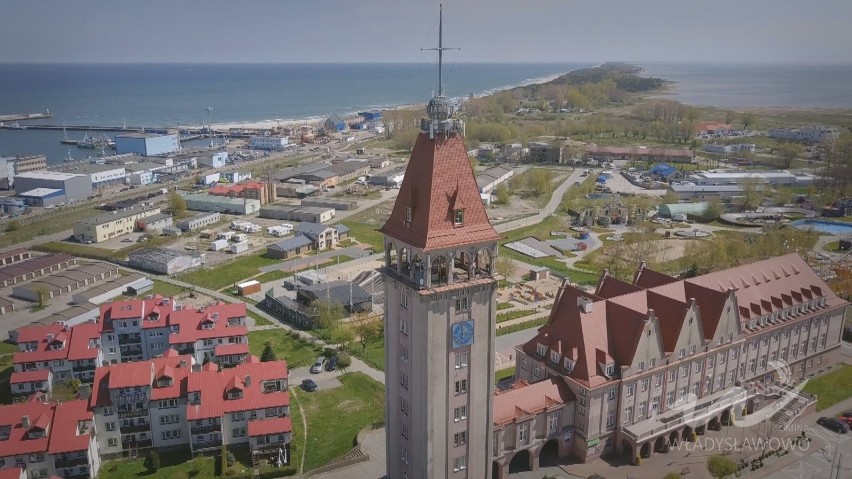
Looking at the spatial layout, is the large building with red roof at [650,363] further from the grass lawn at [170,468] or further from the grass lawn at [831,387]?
the grass lawn at [170,468]

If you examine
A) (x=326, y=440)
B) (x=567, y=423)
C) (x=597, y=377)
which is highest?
(x=597, y=377)

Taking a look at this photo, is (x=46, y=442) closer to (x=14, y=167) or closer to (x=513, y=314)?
(x=513, y=314)

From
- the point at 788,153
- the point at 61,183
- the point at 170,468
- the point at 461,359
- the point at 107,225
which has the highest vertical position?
the point at 461,359

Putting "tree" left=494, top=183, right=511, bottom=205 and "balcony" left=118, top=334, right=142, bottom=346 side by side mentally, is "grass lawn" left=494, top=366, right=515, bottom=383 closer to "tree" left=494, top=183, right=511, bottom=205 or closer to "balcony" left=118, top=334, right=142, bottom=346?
"balcony" left=118, top=334, right=142, bottom=346

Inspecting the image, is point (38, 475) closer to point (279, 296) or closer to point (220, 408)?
point (220, 408)

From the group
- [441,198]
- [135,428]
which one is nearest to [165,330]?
[135,428]

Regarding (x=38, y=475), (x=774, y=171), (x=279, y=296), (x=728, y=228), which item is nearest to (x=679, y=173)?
(x=774, y=171)
